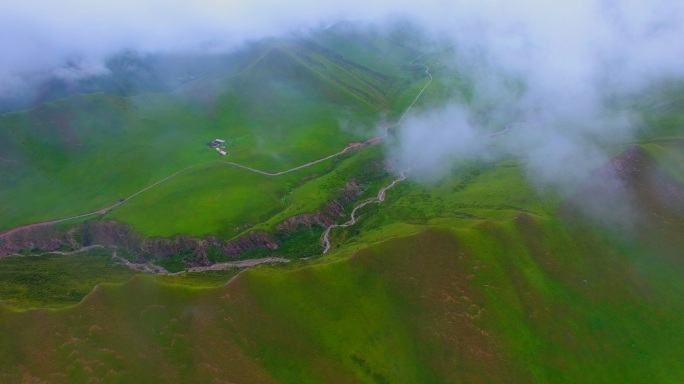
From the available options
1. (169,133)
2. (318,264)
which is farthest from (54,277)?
(169,133)

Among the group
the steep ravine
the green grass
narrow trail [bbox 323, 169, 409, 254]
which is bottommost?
the green grass

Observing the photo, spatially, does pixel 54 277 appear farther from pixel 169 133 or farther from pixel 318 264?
pixel 169 133

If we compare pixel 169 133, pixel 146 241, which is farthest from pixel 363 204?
pixel 169 133

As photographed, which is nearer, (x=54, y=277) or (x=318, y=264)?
(x=318, y=264)

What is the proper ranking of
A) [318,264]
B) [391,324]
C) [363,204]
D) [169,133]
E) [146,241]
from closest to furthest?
[391,324] < [318,264] < [146,241] < [363,204] < [169,133]

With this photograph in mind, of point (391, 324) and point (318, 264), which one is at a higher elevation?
point (318, 264)

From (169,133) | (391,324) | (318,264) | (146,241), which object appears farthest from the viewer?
(169,133)

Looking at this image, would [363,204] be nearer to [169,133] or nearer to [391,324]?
[391,324]

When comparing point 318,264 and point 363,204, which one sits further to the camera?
point 363,204

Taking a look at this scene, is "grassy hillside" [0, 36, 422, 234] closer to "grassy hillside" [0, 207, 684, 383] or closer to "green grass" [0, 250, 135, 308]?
"green grass" [0, 250, 135, 308]

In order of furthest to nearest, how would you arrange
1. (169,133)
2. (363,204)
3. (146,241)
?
(169,133)
(363,204)
(146,241)

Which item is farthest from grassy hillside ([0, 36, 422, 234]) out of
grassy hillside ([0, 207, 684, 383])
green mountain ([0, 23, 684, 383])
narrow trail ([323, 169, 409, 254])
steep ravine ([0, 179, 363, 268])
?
grassy hillside ([0, 207, 684, 383])

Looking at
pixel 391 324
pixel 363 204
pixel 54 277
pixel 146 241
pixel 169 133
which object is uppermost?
pixel 169 133

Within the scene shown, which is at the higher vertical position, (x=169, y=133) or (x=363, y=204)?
(x=169, y=133)
